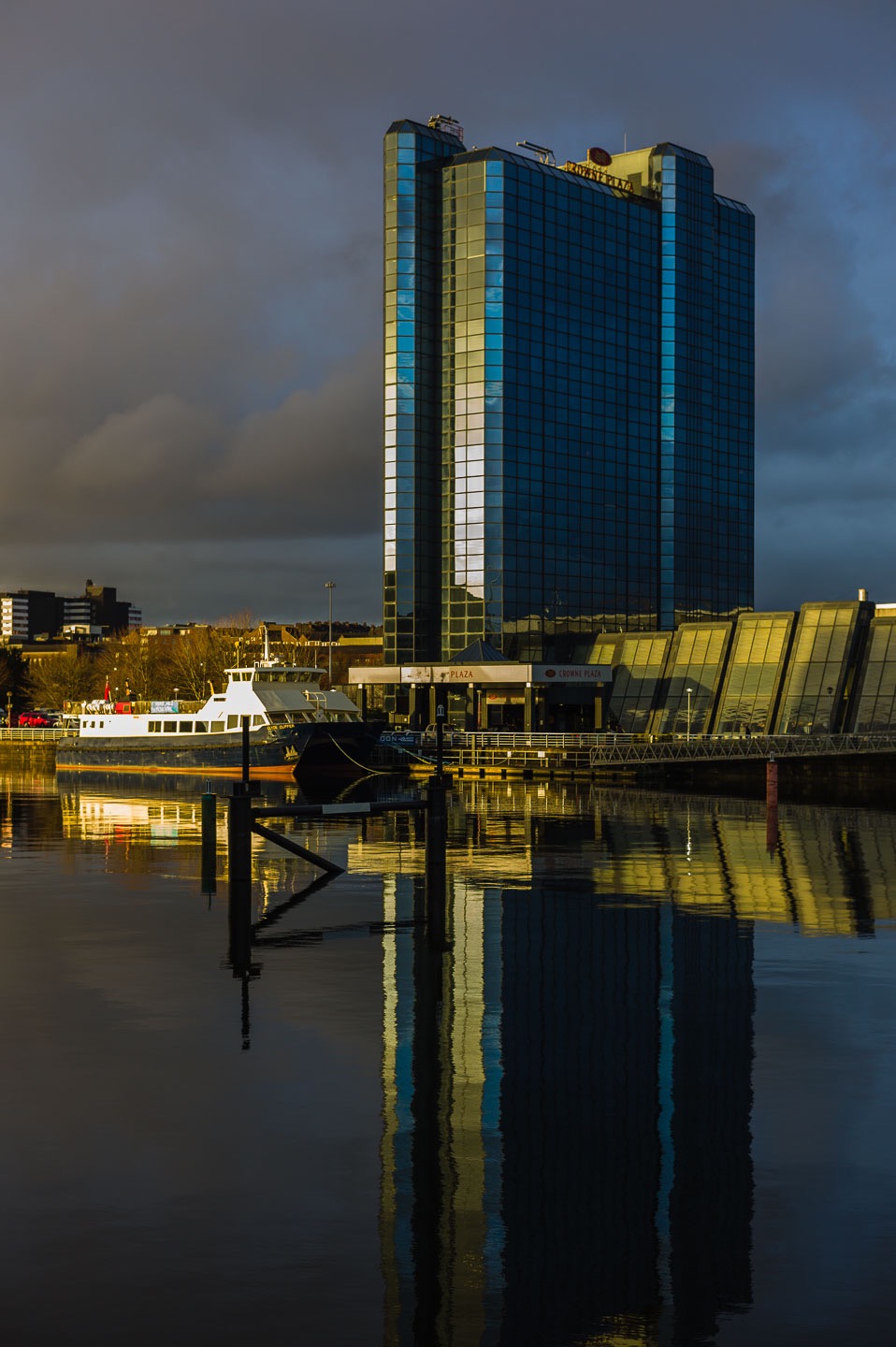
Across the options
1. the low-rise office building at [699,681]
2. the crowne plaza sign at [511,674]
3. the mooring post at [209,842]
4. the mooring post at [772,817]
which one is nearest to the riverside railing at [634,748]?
the low-rise office building at [699,681]

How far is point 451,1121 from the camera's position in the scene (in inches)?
703

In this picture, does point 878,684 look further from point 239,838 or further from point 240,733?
point 239,838

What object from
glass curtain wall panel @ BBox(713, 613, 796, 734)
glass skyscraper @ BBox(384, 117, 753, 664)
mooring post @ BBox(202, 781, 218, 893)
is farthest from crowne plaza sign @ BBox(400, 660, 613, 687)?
mooring post @ BBox(202, 781, 218, 893)

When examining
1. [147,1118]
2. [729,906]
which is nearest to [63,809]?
[729,906]

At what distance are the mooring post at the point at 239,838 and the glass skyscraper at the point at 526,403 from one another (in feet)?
406

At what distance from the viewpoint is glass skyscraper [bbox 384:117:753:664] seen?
15112 centimetres

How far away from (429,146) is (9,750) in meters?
76.9

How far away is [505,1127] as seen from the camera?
17.6 meters

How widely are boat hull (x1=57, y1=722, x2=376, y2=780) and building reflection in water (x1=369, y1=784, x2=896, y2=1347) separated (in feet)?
183

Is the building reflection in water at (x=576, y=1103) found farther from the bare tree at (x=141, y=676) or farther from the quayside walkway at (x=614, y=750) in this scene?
the bare tree at (x=141, y=676)

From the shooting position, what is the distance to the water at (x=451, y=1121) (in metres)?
12.8

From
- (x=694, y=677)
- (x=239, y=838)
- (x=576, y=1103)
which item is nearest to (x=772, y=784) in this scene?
(x=239, y=838)

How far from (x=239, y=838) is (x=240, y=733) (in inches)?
3025

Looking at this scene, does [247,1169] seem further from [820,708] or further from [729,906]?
[820,708]
